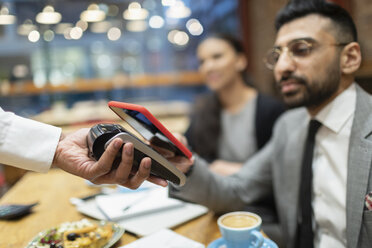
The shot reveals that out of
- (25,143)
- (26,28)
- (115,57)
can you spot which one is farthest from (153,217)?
(115,57)

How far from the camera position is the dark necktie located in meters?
1.21

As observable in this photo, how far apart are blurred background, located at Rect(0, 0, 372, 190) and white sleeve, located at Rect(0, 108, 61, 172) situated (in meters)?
3.00

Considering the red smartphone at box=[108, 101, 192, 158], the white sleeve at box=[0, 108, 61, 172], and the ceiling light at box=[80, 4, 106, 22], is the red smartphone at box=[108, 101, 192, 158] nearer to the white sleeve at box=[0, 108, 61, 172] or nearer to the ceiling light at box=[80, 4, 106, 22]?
the white sleeve at box=[0, 108, 61, 172]

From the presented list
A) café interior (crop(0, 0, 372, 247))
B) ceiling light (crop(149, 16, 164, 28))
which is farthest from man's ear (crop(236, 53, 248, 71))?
ceiling light (crop(149, 16, 164, 28))

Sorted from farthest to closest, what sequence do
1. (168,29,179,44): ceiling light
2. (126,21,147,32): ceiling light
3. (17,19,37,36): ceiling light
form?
(168,29,179,44): ceiling light
(126,21,147,32): ceiling light
(17,19,37,36): ceiling light

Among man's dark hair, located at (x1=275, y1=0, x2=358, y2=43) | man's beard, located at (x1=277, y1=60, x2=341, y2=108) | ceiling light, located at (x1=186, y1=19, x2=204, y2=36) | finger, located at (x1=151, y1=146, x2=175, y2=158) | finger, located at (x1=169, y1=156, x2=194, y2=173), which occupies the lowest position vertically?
finger, located at (x1=169, y1=156, x2=194, y2=173)

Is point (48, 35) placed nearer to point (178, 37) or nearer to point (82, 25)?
point (82, 25)

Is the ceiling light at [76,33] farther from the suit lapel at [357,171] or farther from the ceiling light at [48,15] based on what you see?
the suit lapel at [357,171]

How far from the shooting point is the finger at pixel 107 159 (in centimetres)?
75

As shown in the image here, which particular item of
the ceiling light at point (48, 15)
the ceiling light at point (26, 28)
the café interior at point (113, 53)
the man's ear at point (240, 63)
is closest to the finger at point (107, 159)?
the man's ear at point (240, 63)

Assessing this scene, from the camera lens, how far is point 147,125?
0.91 m

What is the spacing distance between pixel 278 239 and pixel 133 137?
3.20 ft

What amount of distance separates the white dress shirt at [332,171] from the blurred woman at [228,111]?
2.96 feet

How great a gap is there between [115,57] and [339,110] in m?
4.50
